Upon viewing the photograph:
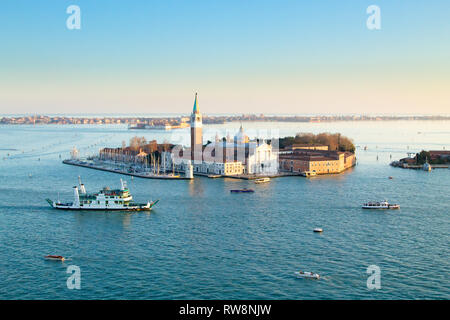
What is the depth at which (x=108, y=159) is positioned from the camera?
29625 millimetres

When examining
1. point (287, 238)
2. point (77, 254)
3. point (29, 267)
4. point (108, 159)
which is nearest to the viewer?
point (29, 267)

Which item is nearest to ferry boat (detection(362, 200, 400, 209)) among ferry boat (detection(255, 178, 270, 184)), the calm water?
the calm water

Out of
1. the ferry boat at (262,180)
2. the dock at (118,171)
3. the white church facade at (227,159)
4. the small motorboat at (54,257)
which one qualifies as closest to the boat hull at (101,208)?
the small motorboat at (54,257)

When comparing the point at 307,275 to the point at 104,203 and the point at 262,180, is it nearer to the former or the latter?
the point at 104,203

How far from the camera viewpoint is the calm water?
22.4ft

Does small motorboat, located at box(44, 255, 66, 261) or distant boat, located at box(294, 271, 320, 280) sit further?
small motorboat, located at box(44, 255, 66, 261)

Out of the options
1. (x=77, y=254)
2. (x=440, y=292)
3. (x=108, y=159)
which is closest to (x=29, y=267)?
(x=77, y=254)

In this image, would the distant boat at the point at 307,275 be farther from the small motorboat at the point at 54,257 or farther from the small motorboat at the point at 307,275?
the small motorboat at the point at 54,257

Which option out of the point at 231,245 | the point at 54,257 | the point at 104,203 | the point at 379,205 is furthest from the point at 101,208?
the point at 379,205

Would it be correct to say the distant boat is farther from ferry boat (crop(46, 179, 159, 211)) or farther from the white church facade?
the white church facade

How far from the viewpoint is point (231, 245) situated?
9148 millimetres

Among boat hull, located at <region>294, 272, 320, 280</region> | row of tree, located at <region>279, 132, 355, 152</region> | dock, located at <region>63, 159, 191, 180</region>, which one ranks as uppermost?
row of tree, located at <region>279, 132, 355, 152</region>
